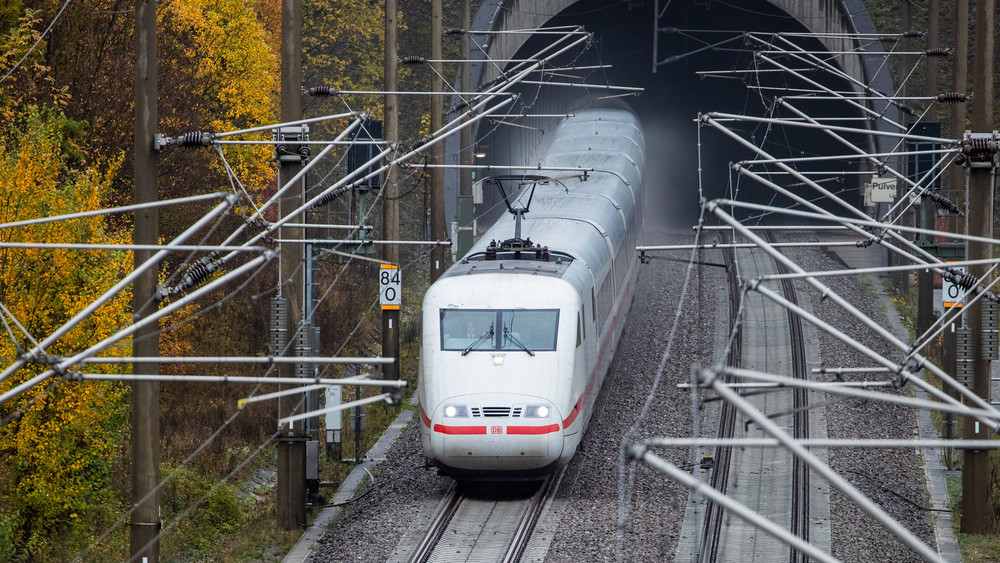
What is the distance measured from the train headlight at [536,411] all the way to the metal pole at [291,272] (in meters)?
2.89

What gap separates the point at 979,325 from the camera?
15812 mm

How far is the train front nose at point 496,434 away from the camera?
50.5 ft

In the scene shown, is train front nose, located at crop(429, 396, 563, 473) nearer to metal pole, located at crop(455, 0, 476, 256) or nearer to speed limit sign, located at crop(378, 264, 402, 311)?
speed limit sign, located at crop(378, 264, 402, 311)

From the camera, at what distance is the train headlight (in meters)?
15.5

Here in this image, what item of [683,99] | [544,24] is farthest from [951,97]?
[683,99]

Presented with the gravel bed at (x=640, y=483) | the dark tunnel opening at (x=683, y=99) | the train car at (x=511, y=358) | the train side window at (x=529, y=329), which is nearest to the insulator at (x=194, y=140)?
the train car at (x=511, y=358)

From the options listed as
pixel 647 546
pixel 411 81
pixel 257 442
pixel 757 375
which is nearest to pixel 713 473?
pixel 647 546

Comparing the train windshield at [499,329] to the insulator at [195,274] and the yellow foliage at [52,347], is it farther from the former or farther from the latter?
the insulator at [195,274]

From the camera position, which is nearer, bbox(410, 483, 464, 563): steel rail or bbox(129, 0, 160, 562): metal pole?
bbox(129, 0, 160, 562): metal pole

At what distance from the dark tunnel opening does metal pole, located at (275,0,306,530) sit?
74.0ft

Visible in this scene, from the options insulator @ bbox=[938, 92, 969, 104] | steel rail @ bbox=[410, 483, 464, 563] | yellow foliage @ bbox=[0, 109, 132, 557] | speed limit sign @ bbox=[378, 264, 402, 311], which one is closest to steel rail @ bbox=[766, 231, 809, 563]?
insulator @ bbox=[938, 92, 969, 104]

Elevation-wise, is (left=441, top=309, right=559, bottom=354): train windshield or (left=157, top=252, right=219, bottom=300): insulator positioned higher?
(left=157, top=252, right=219, bottom=300): insulator

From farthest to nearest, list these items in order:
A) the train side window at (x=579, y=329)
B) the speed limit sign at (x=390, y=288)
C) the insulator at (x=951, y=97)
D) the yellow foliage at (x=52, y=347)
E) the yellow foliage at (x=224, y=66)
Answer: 1. the yellow foliage at (x=224, y=66)
2. the speed limit sign at (x=390, y=288)
3. the insulator at (x=951, y=97)
4. the train side window at (x=579, y=329)
5. the yellow foliage at (x=52, y=347)

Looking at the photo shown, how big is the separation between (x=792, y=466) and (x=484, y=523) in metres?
5.63
